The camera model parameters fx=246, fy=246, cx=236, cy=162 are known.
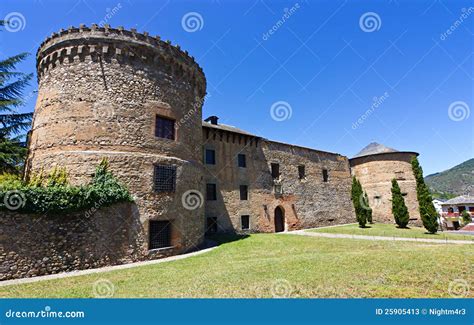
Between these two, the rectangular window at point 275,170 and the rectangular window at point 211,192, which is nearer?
the rectangular window at point 211,192

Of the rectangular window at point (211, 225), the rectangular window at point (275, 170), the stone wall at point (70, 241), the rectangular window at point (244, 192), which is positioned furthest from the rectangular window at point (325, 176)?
the stone wall at point (70, 241)

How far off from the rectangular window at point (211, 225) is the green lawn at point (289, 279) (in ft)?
26.0

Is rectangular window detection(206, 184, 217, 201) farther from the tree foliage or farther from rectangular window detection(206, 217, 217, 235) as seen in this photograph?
the tree foliage

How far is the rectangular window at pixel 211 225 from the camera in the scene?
60.6ft

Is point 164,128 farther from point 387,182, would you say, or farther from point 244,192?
point 387,182

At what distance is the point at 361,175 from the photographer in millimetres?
31359

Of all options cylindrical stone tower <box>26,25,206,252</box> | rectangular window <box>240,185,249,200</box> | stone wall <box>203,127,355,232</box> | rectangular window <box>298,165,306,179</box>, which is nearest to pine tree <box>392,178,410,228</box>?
stone wall <box>203,127,355,232</box>

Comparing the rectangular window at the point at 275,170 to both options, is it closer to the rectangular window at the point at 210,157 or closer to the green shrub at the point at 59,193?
the rectangular window at the point at 210,157

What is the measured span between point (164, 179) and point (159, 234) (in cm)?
273

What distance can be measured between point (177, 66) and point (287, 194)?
15.7m

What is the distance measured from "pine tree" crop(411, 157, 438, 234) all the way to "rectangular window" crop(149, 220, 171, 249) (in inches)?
853

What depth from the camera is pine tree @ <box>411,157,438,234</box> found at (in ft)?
68.6

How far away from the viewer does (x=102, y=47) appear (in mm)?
12188
